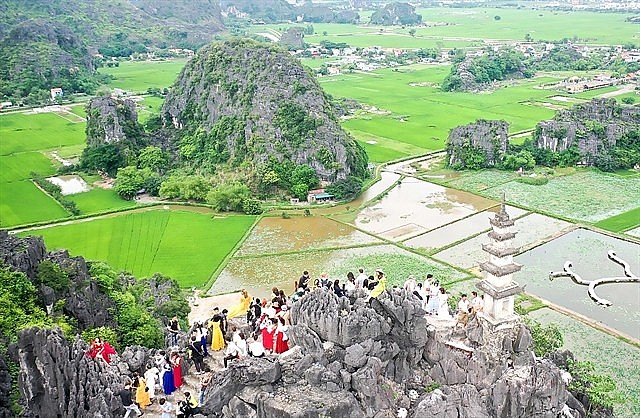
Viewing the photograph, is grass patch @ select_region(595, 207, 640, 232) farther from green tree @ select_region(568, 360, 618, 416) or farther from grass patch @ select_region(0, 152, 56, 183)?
grass patch @ select_region(0, 152, 56, 183)

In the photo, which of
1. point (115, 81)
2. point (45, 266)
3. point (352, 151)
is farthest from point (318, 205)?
point (115, 81)

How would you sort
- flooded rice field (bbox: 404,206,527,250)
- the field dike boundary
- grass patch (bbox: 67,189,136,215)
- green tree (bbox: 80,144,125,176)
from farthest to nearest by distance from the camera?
green tree (bbox: 80,144,125,176) < grass patch (bbox: 67,189,136,215) < flooded rice field (bbox: 404,206,527,250) < the field dike boundary

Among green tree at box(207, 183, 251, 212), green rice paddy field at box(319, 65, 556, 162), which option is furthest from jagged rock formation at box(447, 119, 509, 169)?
green tree at box(207, 183, 251, 212)

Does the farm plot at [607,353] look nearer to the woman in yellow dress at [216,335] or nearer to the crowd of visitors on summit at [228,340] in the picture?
the crowd of visitors on summit at [228,340]

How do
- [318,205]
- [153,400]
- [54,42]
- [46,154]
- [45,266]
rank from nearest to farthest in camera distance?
[153,400], [45,266], [318,205], [46,154], [54,42]

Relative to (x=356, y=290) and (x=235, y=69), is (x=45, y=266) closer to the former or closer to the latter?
(x=356, y=290)

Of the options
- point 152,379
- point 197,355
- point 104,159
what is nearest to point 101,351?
point 152,379

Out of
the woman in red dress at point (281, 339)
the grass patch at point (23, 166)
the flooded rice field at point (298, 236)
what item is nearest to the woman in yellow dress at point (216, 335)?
the woman in red dress at point (281, 339)
